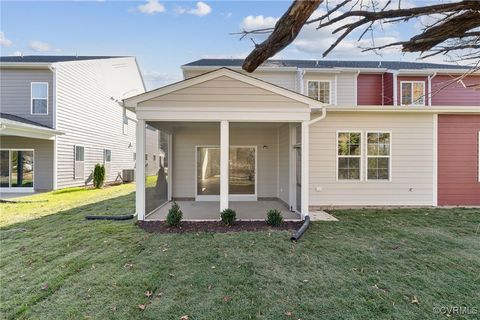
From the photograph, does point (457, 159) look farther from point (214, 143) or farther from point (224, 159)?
point (214, 143)

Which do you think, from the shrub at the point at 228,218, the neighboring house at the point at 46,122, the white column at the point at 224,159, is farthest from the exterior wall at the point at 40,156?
the shrub at the point at 228,218

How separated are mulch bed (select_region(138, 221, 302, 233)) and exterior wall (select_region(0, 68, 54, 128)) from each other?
9.72m

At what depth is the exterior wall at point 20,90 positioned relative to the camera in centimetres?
1279

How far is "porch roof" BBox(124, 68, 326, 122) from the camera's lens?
22.6 feet

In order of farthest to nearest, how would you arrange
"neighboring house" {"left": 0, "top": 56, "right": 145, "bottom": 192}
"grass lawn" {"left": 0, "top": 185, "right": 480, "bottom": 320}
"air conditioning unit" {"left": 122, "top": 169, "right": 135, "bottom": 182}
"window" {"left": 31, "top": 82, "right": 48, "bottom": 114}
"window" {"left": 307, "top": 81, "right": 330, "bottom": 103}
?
"air conditioning unit" {"left": 122, "top": 169, "right": 135, "bottom": 182} < "window" {"left": 31, "top": 82, "right": 48, "bottom": 114} < "neighboring house" {"left": 0, "top": 56, "right": 145, "bottom": 192} < "window" {"left": 307, "top": 81, "right": 330, "bottom": 103} < "grass lawn" {"left": 0, "top": 185, "right": 480, "bottom": 320}

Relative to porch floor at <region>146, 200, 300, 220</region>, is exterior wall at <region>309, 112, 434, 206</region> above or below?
above

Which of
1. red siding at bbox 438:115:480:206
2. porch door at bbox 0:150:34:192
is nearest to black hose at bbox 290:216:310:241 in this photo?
red siding at bbox 438:115:480:206

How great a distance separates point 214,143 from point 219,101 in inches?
164

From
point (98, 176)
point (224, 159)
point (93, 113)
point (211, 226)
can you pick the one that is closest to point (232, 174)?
point (224, 159)

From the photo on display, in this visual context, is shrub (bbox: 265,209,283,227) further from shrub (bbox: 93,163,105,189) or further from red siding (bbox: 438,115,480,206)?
shrub (bbox: 93,163,105,189)

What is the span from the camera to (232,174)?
1116 cm

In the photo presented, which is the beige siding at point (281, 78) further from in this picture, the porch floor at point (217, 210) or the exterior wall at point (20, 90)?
the exterior wall at point (20, 90)

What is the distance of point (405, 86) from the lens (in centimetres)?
1253

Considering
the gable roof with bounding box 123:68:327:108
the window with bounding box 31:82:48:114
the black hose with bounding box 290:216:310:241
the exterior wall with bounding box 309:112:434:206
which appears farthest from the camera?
the window with bounding box 31:82:48:114
